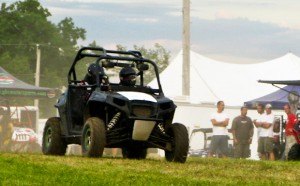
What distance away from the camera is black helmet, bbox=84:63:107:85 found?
17.9 metres

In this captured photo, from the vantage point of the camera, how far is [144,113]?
56.3ft

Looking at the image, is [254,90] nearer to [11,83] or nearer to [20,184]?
[11,83]

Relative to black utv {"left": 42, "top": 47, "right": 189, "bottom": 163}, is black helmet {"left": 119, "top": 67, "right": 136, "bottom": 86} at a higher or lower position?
higher

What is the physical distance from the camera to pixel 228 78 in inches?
1719

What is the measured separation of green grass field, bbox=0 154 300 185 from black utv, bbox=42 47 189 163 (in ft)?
2.35

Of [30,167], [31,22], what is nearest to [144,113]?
[30,167]

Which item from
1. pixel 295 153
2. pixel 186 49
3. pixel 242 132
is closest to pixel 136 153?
pixel 295 153

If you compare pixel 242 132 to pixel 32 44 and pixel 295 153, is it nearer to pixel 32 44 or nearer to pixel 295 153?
pixel 295 153

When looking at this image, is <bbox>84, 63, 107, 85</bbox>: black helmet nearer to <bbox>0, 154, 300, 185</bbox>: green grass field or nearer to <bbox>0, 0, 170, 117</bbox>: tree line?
<bbox>0, 154, 300, 185</bbox>: green grass field

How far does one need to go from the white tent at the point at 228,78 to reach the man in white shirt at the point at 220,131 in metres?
11.8

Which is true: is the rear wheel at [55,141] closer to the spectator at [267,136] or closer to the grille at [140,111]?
the grille at [140,111]

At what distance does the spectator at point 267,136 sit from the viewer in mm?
28938

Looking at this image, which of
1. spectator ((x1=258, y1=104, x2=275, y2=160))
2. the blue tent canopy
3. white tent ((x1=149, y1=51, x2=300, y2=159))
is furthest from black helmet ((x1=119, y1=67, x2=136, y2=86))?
white tent ((x1=149, y1=51, x2=300, y2=159))

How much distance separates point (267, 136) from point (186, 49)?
1405cm
